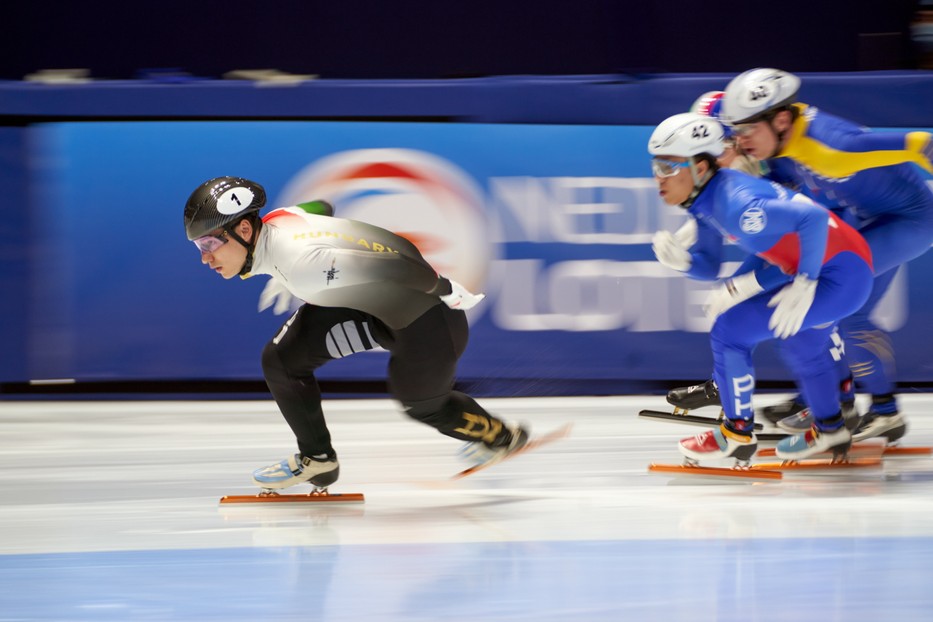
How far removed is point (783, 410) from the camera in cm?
528

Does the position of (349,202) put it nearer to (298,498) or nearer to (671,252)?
(671,252)

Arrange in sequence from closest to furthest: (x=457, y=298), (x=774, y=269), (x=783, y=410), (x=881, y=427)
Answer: (x=457, y=298) → (x=774, y=269) → (x=881, y=427) → (x=783, y=410)

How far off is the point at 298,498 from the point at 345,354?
1.75ft

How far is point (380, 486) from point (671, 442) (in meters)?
1.44

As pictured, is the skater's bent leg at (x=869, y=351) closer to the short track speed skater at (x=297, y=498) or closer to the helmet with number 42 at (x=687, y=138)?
the helmet with number 42 at (x=687, y=138)

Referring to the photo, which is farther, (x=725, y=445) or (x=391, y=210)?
(x=391, y=210)

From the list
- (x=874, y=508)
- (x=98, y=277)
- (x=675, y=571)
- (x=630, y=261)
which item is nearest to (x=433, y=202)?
(x=630, y=261)

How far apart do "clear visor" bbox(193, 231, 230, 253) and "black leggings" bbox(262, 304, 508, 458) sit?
15.3 inches

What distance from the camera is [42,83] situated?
6.46 meters

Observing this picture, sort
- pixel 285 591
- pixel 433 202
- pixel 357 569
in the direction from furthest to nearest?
1. pixel 433 202
2. pixel 357 569
3. pixel 285 591

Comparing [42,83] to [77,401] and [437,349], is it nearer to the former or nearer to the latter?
[77,401]

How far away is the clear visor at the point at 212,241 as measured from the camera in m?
3.72

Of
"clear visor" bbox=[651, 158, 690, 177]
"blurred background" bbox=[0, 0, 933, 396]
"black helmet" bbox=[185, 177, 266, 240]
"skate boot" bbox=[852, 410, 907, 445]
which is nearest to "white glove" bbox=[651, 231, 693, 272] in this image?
"clear visor" bbox=[651, 158, 690, 177]

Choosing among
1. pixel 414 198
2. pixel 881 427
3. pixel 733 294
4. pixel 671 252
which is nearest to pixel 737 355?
pixel 733 294
